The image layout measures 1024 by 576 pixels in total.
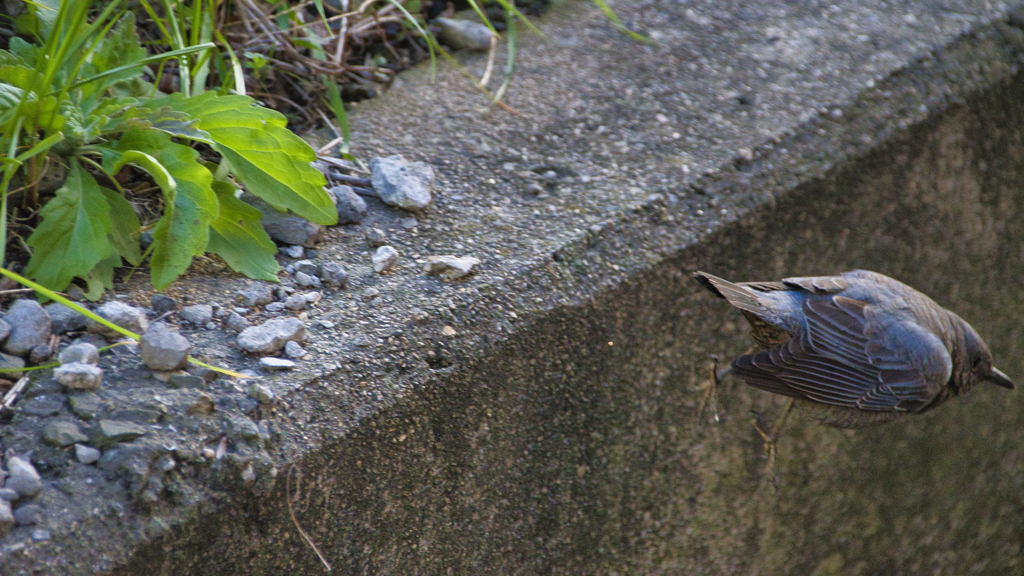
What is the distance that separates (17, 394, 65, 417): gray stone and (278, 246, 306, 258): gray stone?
566mm

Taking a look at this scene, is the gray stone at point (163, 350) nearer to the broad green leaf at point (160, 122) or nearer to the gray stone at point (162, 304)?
the gray stone at point (162, 304)

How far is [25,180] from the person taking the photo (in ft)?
4.96

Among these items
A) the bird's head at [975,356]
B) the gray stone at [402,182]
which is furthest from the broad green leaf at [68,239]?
the bird's head at [975,356]

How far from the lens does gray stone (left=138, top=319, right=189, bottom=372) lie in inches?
52.5

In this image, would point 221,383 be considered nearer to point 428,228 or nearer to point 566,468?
point 428,228

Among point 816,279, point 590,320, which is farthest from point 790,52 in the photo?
point 590,320

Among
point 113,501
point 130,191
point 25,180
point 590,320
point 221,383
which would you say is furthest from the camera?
point 590,320

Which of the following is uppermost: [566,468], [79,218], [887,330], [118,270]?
[79,218]

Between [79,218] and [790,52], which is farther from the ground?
[79,218]

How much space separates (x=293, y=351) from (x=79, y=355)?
0.35m

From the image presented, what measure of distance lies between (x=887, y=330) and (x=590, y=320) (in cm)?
71

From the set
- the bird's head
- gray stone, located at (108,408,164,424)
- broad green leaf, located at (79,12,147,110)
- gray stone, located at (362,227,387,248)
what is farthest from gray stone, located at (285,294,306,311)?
the bird's head

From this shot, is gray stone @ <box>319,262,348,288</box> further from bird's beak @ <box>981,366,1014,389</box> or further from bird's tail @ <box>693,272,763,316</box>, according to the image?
bird's beak @ <box>981,366,1014,389</box>

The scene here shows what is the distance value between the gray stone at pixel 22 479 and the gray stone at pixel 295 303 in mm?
546
